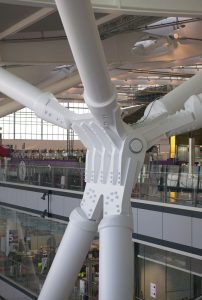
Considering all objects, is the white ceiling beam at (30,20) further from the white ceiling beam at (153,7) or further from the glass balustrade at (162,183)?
the glass balustrade at (162,183)

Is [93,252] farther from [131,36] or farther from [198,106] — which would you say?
[198,106]

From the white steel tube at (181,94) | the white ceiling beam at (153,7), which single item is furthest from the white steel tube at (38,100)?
the white ceiling beam at (153,7)

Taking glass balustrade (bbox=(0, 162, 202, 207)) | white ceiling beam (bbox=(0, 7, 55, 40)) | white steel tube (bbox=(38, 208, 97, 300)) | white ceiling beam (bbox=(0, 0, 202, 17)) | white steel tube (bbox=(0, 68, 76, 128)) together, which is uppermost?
white ceiling beam (bbox=(0, 7, 55, 40))

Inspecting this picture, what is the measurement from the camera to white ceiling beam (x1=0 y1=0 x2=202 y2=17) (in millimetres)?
15594

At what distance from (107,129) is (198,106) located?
2.30 m

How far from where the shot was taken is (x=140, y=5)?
1623 cm

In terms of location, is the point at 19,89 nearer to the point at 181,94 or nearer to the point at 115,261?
the point at 181,94

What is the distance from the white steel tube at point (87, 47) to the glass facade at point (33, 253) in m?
14.3

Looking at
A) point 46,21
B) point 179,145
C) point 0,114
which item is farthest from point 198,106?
point 0,114

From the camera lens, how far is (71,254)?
11.4 meters

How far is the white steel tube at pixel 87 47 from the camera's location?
7.16 metres

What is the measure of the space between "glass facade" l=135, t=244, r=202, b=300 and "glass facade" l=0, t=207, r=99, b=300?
108 inches

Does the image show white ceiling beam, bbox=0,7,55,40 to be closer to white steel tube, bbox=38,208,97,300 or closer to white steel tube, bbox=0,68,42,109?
white steel tube, bbox=0,68,42,109

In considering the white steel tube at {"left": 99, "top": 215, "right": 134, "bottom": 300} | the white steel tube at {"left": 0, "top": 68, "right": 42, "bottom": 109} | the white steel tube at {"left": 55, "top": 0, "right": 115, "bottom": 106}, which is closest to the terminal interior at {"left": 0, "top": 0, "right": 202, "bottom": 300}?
the white steel tube at {"left": 0, "top": 68, "right": 42, "bottom": 109}
